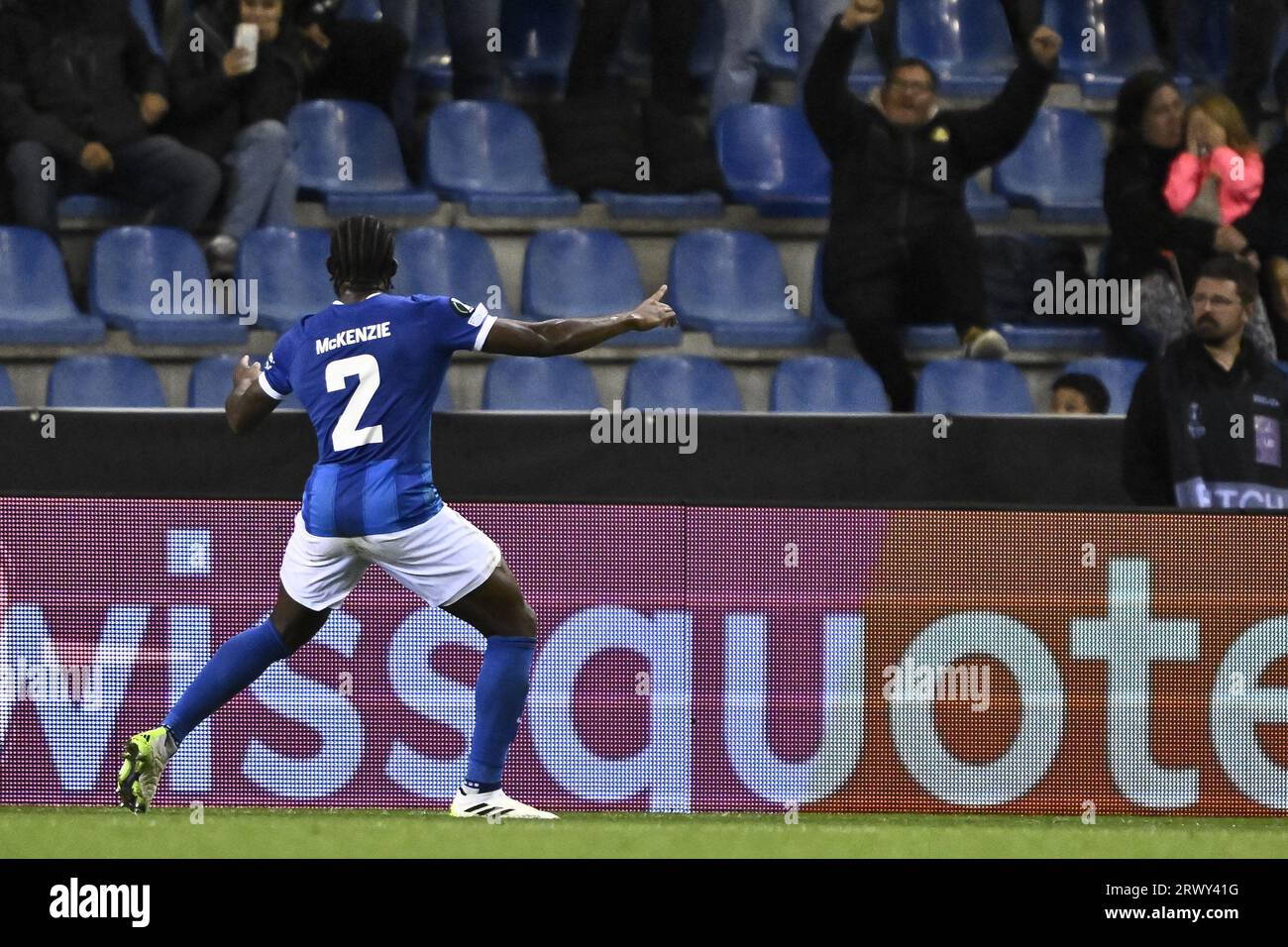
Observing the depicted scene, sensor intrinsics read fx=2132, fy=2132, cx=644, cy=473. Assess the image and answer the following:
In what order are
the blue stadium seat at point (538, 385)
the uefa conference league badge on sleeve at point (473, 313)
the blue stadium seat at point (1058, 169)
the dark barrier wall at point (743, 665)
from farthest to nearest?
the blue stadium seat at point (1058, 169)
the blue stadium seat at point (538, 385)
the dark barrier wall at point (743, 665)
the uefa conference league badge on sleeve at point (473, 313)

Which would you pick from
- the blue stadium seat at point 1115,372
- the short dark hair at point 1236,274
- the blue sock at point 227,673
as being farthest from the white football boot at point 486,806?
→ the blue stadium seat at point 1115,372

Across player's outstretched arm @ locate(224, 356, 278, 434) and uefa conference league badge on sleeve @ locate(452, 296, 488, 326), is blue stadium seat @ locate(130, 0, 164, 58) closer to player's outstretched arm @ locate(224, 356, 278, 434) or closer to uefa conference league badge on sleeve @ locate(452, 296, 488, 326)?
player's outstretched arm @ locate(224, 356, 278, 434)

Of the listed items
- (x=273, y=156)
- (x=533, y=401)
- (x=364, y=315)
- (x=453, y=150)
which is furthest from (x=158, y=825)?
(x=453, y=150)

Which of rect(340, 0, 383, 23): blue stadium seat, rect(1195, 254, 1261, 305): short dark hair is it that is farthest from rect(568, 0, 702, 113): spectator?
rect(1195, 254, 1261, 305): short dark hair

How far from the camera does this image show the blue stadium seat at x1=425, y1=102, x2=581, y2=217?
10.1 m

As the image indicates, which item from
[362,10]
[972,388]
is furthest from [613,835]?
[362,10]

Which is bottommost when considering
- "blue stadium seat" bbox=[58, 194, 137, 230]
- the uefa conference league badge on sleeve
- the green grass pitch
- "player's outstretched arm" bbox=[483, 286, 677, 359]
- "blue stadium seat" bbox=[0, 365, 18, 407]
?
the green grass pitch

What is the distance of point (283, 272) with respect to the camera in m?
9.46

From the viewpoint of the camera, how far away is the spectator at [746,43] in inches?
400

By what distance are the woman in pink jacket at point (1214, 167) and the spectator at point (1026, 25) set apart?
1091mm

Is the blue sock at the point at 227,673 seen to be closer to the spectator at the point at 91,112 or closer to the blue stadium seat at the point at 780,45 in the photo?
the spectator at the point at 91,112

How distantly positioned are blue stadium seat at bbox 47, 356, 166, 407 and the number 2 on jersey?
3468mm

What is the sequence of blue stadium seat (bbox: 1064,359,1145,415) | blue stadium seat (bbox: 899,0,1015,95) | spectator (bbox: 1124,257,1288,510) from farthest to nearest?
blue stadium seat (bbox: 899,0,1015,95) < blue stadium seat (bbox: 1064,359,1145,415) < spectator (bbox: 1124,257,1288,510)

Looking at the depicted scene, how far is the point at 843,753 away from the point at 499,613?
1.24 meters
